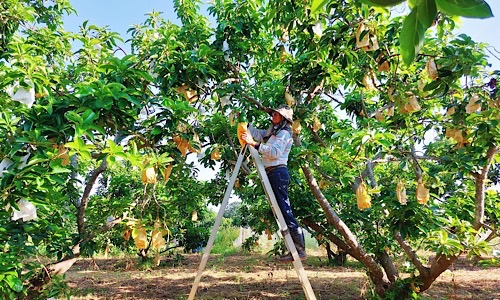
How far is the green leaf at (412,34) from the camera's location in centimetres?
39

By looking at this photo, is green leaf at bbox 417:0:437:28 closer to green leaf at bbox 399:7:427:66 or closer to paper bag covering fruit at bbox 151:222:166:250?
green leaf at bbox 399:7:427:66

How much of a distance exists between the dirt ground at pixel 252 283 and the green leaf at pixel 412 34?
4.14 m

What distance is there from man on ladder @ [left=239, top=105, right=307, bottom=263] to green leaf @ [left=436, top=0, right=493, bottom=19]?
2.29m

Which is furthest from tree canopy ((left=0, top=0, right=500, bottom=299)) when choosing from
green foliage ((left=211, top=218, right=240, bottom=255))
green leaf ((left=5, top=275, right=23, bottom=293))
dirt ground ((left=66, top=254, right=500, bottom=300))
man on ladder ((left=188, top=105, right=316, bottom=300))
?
green foliage ((left=211, top=218, right=240, bottom=255))

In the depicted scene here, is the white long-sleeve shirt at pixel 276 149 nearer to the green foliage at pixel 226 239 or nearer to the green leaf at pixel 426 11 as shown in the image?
the green leaf at pixel 426 11

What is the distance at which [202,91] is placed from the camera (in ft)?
10.6

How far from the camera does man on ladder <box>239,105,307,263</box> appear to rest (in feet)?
9.04

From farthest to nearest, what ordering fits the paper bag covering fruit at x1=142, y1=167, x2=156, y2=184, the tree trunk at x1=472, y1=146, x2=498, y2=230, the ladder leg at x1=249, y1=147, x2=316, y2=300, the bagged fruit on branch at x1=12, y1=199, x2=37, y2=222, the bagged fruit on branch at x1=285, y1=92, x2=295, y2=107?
the bagged fruit on branch at x1=285, y1=92, x2=295, y2=107 → the tree trunk at x1=472, y1=146, x2=498, y2=230 → the paper bag covering fruit at x1=142, y1=167, x2=156, y2=184 → the ladder leg at x1=249, y1=147, x2=316, y2=300 → the bagged fruit on branch at x1=12, y1=199, x2=37, y2=222

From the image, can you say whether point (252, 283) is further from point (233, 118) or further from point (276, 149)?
point (276, 149)

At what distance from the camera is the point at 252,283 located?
5.95m

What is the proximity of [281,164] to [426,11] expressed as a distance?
251 cm

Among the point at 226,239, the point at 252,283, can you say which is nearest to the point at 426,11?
the point at 252,283

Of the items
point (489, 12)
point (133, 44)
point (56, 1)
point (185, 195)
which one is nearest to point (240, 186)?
point (185, 195)

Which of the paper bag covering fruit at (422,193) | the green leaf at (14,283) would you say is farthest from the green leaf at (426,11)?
the paper bag covering fruit at (422,193)
